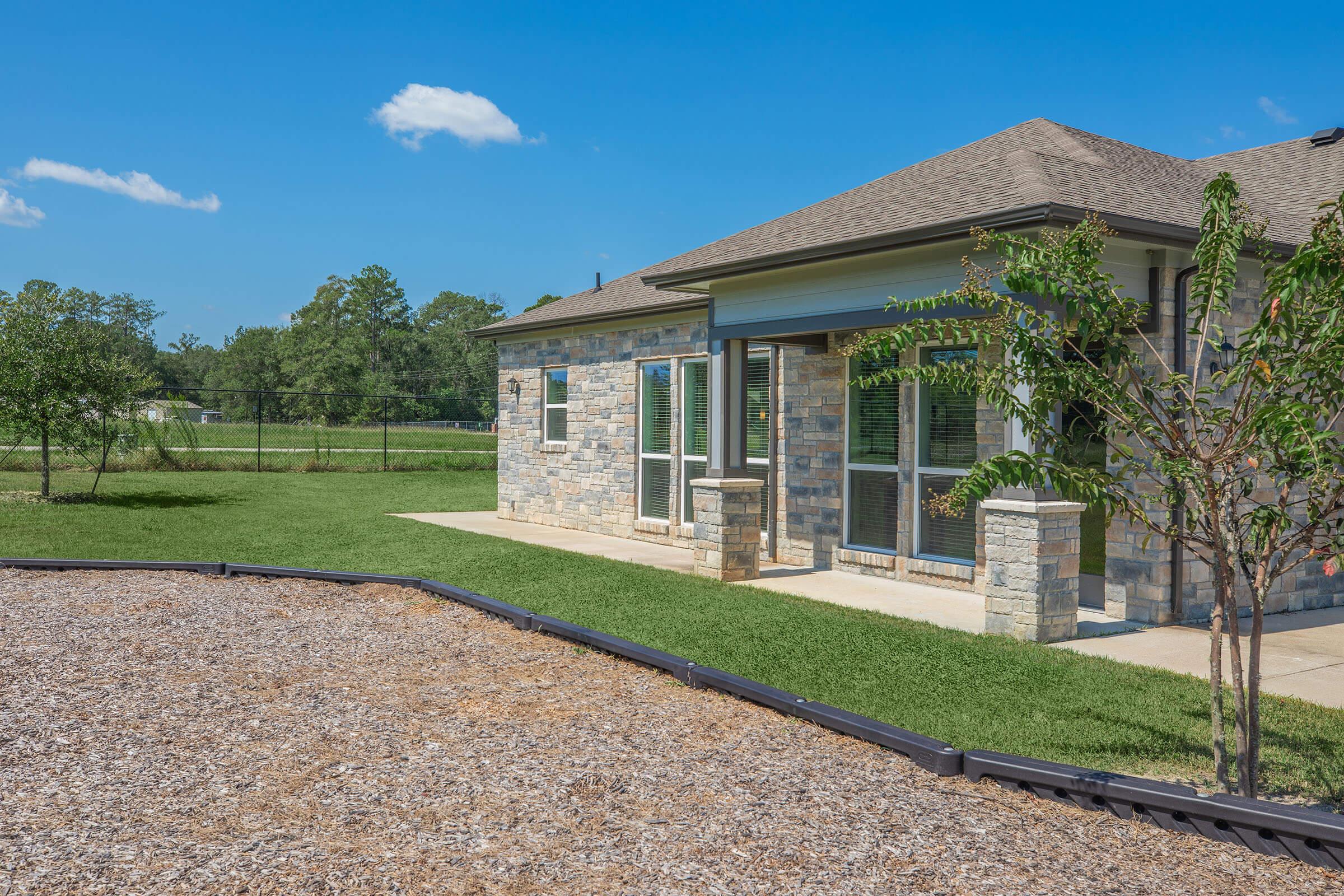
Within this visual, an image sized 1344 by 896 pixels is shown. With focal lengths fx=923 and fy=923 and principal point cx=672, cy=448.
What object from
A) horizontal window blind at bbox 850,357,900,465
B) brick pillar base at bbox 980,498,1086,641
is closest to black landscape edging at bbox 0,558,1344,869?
brick pillar base at bbox 980,498,1086,641

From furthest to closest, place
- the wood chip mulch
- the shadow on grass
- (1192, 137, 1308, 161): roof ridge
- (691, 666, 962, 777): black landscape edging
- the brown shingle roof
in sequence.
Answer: the shadow on grass < (1192, 137, 1308, 161): roof ridge < the brown shingle roof < (691, 666, 962, 777): black landscape edging < the wood chip mulch

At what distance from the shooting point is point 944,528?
8.94 metres

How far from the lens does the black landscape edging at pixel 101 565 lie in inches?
369

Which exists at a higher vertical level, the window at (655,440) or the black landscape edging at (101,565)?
the window at (655,440)

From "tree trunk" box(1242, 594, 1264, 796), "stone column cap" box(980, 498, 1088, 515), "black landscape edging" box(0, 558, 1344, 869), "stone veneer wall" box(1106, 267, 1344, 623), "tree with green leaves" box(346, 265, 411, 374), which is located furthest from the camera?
"tree with green leaves" box(346, 265, 411, 374)

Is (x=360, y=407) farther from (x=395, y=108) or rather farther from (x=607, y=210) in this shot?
(x=395, y=108)

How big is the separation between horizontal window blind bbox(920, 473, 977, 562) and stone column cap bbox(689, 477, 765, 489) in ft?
5.41

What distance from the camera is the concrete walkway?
5.79 m

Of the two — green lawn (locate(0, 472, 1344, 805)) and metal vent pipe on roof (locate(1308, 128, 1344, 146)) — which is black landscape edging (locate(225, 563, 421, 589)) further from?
metal vent pipe on roof (locate(1308, 128, 1344, 146))

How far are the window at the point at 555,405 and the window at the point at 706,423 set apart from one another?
3.05m

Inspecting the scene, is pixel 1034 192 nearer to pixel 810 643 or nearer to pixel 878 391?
pixel 878 391

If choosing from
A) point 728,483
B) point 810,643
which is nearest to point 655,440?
point 728,483

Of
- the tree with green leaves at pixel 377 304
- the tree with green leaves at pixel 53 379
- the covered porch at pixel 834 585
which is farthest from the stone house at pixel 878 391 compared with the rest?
the tree with green leaves at pixel 377 304

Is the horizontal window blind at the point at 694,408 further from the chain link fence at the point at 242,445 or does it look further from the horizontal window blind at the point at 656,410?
the chain link fence at the point at 242,445
